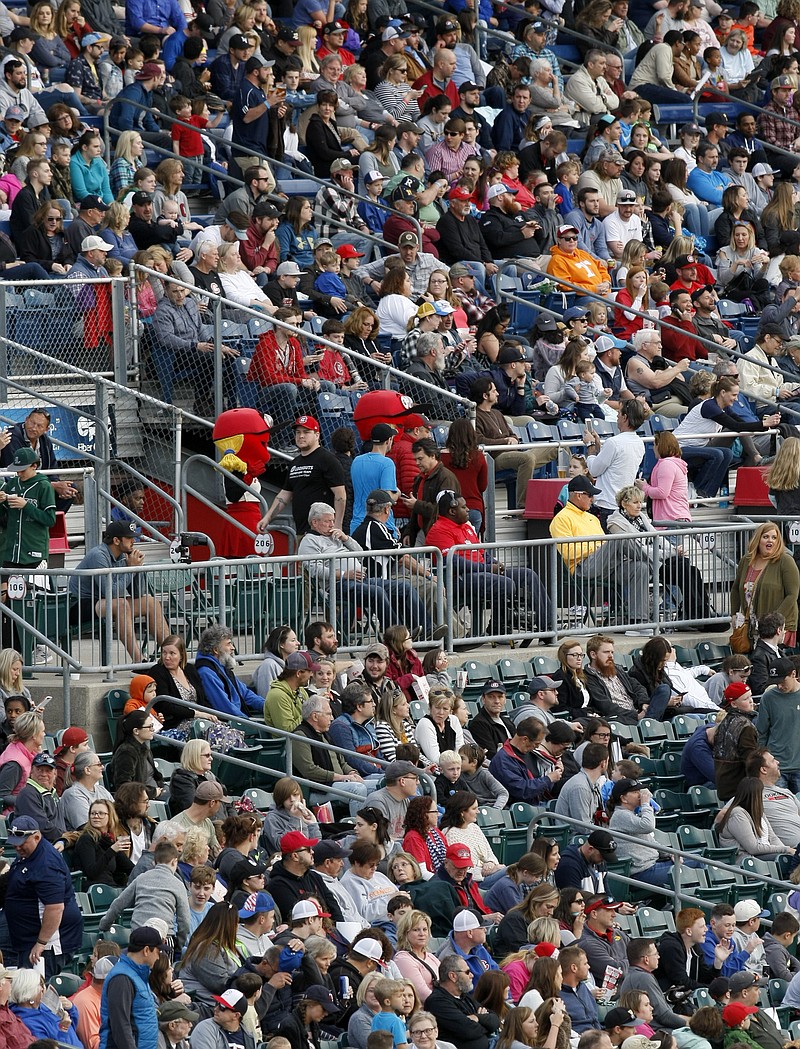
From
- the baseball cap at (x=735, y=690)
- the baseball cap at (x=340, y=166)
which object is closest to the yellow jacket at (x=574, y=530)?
the baseball cap at (x=735, y=690)

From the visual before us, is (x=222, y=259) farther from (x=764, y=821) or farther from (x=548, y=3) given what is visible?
(x=548, y=3)

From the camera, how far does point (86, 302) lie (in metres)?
19.5

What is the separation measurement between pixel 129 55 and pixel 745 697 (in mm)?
9902

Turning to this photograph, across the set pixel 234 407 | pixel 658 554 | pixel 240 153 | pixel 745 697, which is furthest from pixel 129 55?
pixel 745 697

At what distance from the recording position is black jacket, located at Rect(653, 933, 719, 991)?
1421 cm

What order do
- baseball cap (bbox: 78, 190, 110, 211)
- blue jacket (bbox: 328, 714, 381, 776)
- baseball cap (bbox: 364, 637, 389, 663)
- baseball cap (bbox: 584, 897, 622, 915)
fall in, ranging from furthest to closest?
baseball cap (bbox: 78, 190, 110, 211) → baseball cap (bbox: 364, 637, 389, 663) → blue jacket (bbox: 328, 714, 381, 776) → baseball cap (bbox: 584, 897, 622, 915)

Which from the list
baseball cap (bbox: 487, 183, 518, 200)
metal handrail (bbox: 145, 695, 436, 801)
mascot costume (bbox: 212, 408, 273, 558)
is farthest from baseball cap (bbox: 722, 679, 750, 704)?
baseball cap (bbox: 487, 183, 518, 200)

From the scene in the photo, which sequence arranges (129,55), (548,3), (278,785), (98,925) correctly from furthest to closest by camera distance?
(548,3)
(129,55)
(278,785)
(98,925)

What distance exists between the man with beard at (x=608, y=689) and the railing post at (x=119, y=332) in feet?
14.7

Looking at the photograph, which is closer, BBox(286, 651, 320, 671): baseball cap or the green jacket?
BBox(286, 651, 320, 671): baseball cap

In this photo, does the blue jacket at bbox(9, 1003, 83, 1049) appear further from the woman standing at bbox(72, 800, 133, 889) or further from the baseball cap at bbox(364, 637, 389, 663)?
the baseball cap at bbox(364, 637, 389, 663)

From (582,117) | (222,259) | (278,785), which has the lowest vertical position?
(278,785)

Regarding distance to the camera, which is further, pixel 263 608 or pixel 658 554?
pixel 658 554

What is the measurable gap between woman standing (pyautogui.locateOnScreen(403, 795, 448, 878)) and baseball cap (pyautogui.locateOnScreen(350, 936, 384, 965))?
5.05 feet
